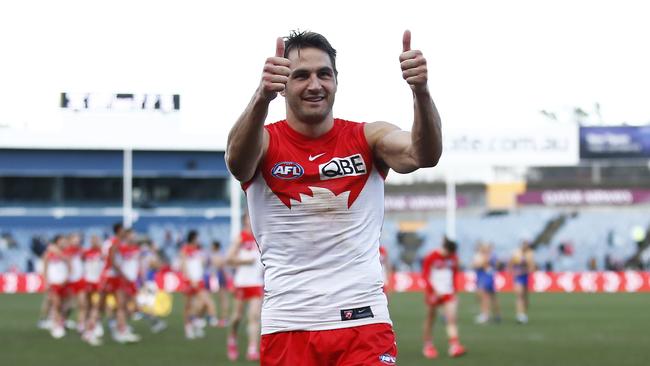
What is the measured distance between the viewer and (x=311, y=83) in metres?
5.09

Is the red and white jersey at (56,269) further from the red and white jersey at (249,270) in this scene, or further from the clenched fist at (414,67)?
the clenched fist at (414,67)

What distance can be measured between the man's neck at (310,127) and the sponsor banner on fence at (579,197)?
62503 millimetres

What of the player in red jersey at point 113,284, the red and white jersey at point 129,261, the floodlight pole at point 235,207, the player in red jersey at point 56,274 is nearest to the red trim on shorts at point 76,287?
the player in red jersey at point 56,274

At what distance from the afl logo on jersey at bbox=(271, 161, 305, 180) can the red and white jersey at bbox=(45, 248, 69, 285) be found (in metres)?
20.0

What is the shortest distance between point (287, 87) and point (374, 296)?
41.8 inches

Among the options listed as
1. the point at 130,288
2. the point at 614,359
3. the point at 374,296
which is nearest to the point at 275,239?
the point at 374,296

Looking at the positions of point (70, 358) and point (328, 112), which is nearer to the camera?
point (328, 112)

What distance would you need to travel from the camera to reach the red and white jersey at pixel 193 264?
23.4 metres

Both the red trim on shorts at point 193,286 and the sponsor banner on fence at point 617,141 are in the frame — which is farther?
the sponsor banner on fence at point 617,141

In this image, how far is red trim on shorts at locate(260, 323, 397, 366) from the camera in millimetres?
5262

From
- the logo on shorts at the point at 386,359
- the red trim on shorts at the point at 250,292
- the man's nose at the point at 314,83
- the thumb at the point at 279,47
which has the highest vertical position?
the thumb at the point at 279,47

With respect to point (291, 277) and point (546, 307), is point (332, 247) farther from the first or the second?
point (546, 307)

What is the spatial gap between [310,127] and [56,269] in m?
20.1

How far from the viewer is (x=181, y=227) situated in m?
59.3
